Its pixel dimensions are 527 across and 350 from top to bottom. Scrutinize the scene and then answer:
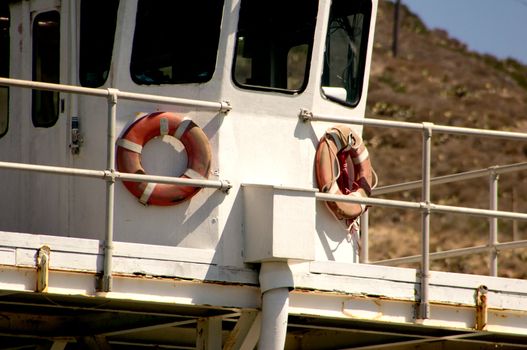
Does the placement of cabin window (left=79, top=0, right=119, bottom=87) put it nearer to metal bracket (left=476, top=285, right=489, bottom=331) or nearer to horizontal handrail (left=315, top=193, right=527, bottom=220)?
horizontal handrail (left=315, top=193, right=527, bottom=220)

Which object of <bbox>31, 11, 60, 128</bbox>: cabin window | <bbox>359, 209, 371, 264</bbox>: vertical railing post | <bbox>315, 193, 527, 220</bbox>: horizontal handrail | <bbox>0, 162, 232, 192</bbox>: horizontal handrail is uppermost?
<bbox>31, 11, 60, 128</bbox>: cabin window

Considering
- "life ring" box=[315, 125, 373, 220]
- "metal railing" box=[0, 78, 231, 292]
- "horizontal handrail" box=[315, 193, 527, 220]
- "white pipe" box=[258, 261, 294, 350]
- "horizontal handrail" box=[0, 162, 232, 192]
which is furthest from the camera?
"life ring" box=[315, 125, 373, 220]

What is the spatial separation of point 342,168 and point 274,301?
1.95 metres

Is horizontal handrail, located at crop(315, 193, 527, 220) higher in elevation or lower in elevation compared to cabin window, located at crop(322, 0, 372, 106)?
lower

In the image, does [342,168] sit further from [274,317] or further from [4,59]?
[4,59]

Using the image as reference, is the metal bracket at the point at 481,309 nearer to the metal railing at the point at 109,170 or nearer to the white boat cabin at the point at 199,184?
the white boat cabin at the point at 199,184

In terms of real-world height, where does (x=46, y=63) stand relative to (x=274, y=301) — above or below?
above

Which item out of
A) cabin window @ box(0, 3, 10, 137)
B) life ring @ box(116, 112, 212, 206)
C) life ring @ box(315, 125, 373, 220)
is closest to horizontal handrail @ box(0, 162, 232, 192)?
life ring @ box(116, 112, 212, 206)

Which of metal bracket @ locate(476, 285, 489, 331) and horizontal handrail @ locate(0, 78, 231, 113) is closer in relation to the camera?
horizontal handrail @ locate(0, 78, 231, 113)

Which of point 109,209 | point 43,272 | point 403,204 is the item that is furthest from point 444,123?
point 43,272

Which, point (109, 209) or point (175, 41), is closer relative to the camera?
point (109, 209)

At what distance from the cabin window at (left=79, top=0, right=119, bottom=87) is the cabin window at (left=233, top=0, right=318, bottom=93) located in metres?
1.22

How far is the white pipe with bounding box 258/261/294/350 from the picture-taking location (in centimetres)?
1362

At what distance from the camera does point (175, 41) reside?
14.5 meters
